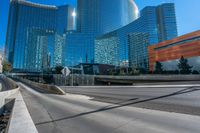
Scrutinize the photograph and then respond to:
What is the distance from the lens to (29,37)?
152625mm

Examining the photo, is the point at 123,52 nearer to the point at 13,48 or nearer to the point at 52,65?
the point at 52,65

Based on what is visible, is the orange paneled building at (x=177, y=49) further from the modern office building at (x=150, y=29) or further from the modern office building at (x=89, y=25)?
the modern office building at (x=89, y=25)

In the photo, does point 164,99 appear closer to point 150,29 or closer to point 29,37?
point 150,29

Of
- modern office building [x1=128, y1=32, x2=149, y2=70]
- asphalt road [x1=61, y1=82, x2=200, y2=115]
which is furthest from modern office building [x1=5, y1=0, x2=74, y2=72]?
asphalt road [x1=61, y1=82, x2=200, y2=115]

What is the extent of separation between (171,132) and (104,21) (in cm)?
16463

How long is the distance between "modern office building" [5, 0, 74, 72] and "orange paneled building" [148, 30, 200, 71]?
99.9m

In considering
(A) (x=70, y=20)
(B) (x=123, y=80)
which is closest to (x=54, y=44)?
(A) (x=70, y=20)

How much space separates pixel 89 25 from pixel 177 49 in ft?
352

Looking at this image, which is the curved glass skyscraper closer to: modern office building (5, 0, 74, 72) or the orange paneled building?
modern office building (5, 0, 74, 72)

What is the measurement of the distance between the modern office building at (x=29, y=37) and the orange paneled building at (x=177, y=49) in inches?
3932

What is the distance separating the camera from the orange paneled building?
73062 mm

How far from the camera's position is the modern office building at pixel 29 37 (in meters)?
150

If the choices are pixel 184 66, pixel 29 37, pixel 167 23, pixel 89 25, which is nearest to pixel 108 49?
pixel 89 25

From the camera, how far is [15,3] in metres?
152
